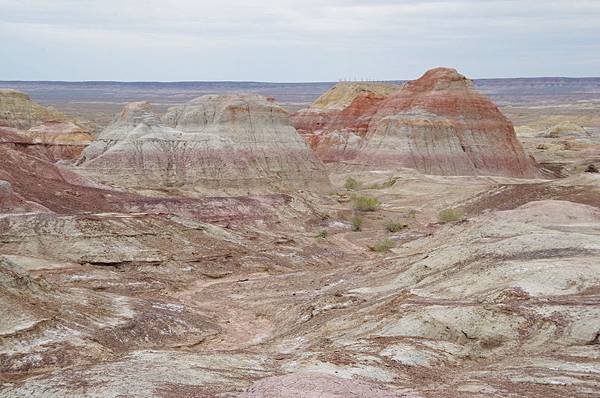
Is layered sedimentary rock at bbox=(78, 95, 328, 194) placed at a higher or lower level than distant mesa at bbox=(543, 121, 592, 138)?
higher

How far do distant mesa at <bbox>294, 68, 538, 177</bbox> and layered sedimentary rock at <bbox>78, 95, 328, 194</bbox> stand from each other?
705 inches

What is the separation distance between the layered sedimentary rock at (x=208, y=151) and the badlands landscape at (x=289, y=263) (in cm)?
18

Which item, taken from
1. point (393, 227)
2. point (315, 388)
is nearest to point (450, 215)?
point (393, 227)

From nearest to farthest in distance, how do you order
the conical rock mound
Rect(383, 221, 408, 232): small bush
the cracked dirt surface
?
the cracked dirt surface < Rect(383, 221, 408, 232): small bush < the conical rock mound

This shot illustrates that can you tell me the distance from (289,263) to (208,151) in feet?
76.7

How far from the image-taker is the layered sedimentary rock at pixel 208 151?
63.1 metres

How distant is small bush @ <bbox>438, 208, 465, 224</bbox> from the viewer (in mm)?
59406

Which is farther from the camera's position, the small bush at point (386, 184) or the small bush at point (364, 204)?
the small bush at point (386, 184)

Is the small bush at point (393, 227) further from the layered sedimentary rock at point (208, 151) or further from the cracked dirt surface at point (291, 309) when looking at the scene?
the layered sedimentary rock at point (208, 151)

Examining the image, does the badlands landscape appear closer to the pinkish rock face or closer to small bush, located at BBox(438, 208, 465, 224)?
the pinkish rock face

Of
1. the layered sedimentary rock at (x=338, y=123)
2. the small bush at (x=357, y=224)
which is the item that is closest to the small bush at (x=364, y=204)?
the small bush at (x=357, y=224)

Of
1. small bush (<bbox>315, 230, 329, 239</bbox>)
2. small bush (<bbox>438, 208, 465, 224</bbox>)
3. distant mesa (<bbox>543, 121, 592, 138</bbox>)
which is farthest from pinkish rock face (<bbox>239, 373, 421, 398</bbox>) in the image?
distant mesa (<bbox>543, 121, 592, 138</bbox>)

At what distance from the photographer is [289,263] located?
145 feet

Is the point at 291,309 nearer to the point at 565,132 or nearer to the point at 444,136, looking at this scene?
the point at 444,136
